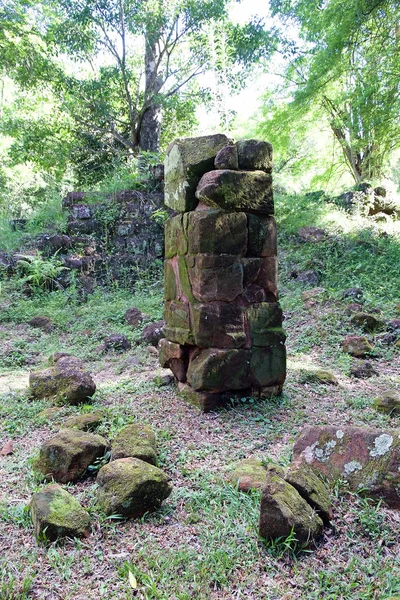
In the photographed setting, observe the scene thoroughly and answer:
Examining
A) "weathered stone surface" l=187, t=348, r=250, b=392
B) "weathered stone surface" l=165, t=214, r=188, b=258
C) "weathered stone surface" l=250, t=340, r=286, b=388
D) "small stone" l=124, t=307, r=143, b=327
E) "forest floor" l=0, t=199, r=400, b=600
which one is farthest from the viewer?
"small stone" l=124, t=307, r=143, b=327

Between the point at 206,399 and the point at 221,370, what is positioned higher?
the point at 221,370

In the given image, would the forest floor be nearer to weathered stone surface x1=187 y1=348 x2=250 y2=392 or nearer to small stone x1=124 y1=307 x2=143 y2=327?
weathered stone surface x1=187 y1=348 x2=250 y2=392

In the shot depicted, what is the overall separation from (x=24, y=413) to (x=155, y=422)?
3.97 ft

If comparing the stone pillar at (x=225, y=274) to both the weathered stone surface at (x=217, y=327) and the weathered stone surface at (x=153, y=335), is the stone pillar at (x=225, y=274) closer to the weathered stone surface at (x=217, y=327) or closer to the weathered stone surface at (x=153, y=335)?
the weathered stone surface at (x=217, y=327)

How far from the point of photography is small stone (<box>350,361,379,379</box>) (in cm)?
471

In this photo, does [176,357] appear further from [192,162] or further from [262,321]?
[192,162]

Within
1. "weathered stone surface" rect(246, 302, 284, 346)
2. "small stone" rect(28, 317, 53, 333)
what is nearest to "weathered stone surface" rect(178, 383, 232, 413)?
"weathered stone surface" rect(246, 302, 284, 346)

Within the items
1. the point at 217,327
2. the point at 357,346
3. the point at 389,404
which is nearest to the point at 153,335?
the point at 217,327

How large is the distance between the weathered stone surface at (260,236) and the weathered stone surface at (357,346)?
2.08 m

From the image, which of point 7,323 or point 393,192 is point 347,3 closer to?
point 393,192

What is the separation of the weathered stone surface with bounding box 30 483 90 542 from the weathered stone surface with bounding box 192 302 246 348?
6.11ft

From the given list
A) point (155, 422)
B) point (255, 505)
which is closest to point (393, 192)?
point (155, 422)

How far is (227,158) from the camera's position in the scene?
397 centimetres

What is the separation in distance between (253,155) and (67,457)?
2969 mm
